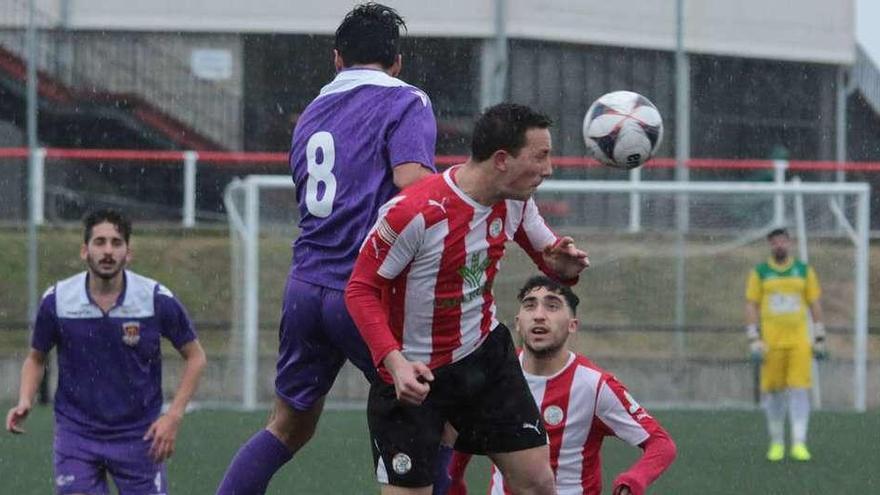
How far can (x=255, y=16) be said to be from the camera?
19219mm

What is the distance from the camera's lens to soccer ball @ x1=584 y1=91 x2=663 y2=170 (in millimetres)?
6727

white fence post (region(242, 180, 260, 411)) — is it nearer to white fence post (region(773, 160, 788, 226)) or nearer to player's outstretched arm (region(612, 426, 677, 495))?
white fence post (region(773, 160, 788, 226))

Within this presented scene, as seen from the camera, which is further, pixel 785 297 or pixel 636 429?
pixel 785 297

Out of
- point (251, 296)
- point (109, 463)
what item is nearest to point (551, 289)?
point (109, 463)

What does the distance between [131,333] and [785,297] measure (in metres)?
7.63

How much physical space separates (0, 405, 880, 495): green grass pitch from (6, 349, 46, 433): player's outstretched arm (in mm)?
2922

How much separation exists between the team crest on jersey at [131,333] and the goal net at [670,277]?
9111mm

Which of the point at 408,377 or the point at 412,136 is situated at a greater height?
the point at 412,136

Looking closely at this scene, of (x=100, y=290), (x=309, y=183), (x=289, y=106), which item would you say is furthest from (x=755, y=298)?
(x=309, y=183)

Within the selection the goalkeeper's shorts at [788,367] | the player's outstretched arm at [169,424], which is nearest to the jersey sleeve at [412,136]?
the player's outstretched arm at [169,424]

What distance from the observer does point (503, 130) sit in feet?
18.0

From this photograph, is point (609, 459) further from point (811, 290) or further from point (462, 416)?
point (462, 416)

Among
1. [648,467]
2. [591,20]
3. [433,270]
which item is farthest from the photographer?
[591,20]

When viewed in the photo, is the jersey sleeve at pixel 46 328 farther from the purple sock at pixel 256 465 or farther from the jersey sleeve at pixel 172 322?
the purple sock at pixel 256 465
